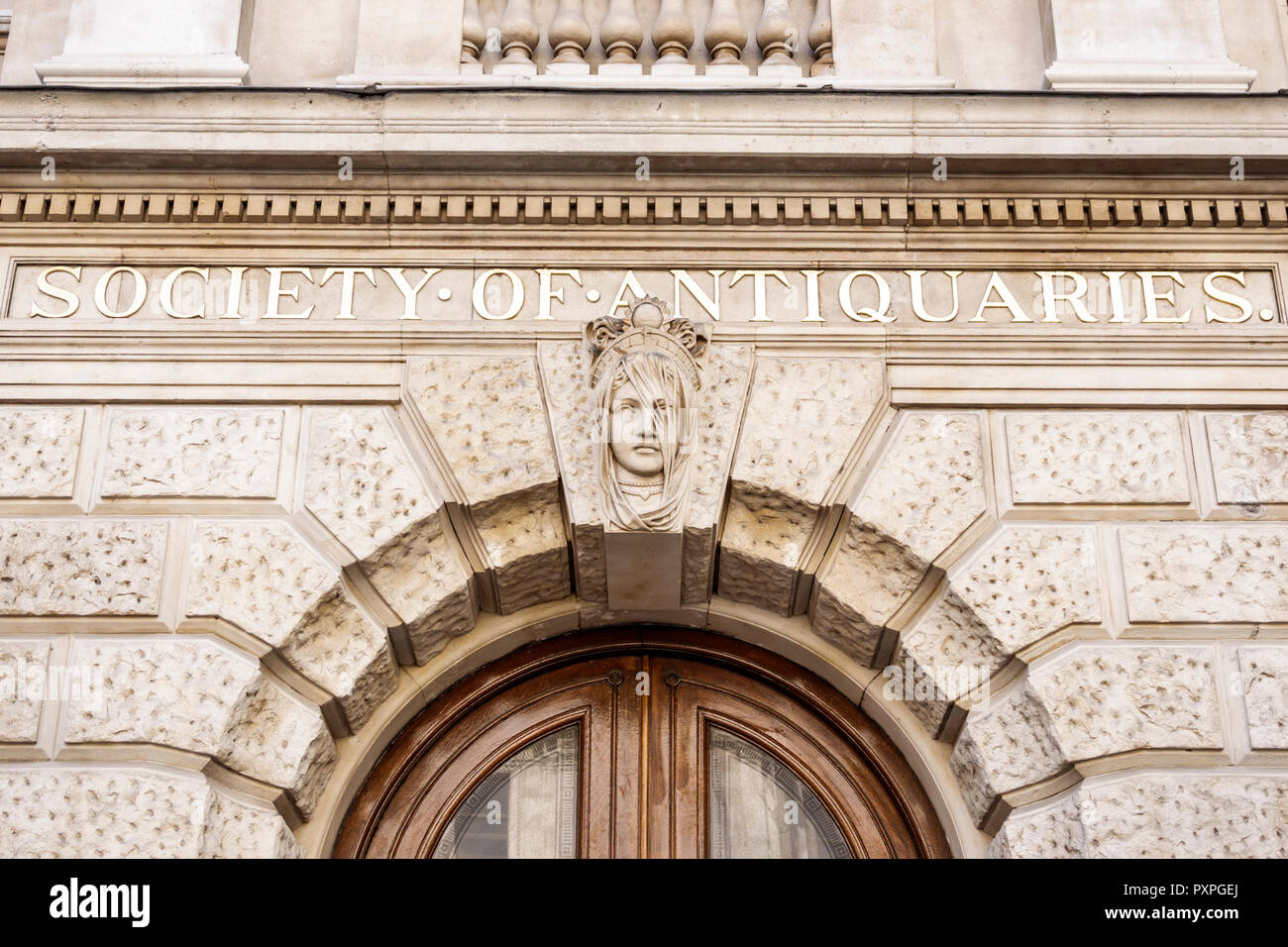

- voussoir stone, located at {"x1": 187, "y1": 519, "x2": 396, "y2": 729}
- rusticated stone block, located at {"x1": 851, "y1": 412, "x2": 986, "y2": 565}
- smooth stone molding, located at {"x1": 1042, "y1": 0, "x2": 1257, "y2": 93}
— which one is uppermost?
smooth stone molding, located at {"x1": 1042, "y1": 0, "x2": 1257, "y2": 93}

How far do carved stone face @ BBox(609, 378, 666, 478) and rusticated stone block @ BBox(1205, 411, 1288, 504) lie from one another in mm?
2527

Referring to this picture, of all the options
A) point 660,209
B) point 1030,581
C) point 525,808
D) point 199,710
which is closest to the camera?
point 199,710

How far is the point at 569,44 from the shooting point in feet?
27.7

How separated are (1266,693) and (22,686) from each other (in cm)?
525

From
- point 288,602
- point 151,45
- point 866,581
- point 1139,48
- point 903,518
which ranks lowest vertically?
point 288,602

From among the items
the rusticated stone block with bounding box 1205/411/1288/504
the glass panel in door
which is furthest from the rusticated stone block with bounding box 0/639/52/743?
the rusticated stone block with bounding box 1205/411/1288/504

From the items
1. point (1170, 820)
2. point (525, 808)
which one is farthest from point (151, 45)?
point (1170, 820)

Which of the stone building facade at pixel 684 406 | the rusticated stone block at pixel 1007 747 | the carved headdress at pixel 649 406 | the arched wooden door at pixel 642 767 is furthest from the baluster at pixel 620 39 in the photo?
the rusticated stone block at pixel 1007 747

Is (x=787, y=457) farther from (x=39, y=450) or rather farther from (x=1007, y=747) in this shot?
(x=39, y=450)

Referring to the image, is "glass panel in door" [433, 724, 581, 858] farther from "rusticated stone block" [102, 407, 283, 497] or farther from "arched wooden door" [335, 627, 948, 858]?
"rusticated stone block" [102, 407, 283, 497]

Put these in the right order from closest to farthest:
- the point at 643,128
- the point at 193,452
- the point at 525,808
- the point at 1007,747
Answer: the point at 1007,747 → the point at 193,452 → the point at 525,808 → the point at 643,128

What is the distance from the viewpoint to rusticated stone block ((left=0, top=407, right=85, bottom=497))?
7.52m

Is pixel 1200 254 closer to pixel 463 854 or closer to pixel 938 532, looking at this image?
pixel 938 532

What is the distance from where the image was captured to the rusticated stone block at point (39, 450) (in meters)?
7.52
